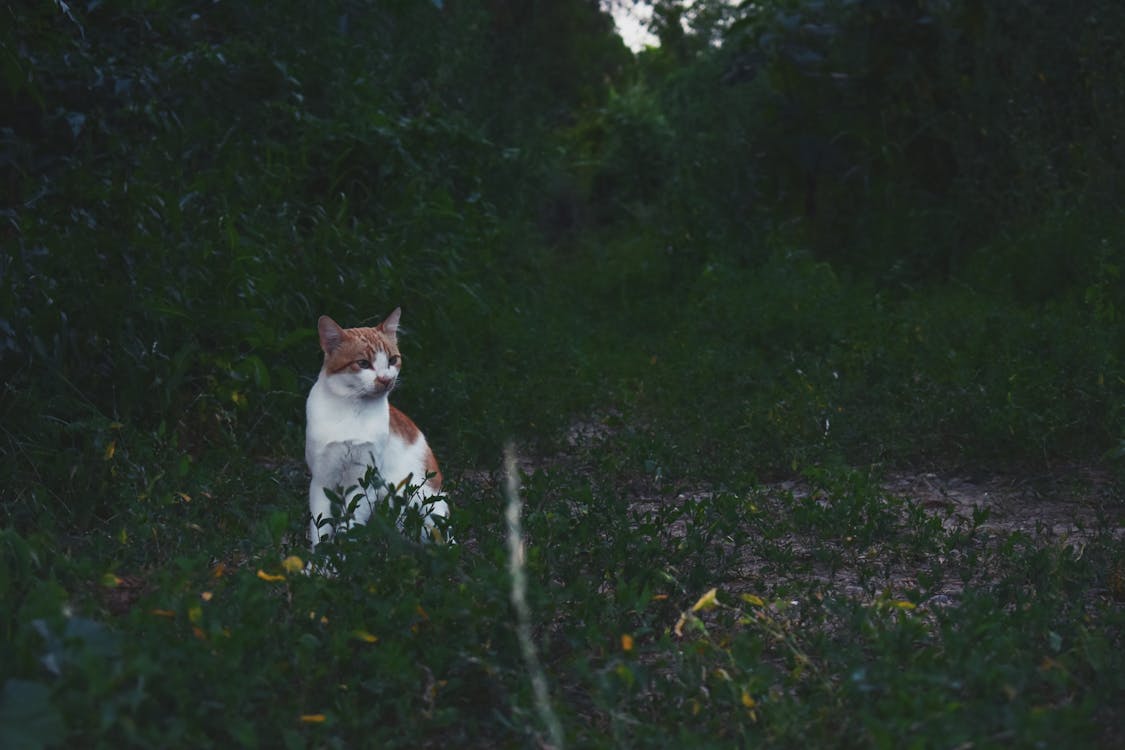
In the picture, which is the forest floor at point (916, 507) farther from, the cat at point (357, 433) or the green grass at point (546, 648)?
the cat at point (357, 433)

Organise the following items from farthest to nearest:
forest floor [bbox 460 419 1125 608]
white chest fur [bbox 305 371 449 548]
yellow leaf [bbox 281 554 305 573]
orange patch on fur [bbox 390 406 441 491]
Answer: orange patch on fur [bbox 390 406 441 491] < white chest fur [bbox 305 371 449 548] < forest floor [bbox 460 419 1125 608] < yellow leaf [bbox 281 554 305 573]

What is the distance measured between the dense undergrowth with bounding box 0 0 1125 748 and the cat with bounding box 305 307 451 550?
0.17 m

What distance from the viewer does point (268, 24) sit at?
6.46 m

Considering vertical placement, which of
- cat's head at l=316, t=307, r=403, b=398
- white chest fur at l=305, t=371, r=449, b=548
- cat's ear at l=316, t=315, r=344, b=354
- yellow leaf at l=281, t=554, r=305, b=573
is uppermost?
cat's ear at l=316, t=315, r=344, b=354

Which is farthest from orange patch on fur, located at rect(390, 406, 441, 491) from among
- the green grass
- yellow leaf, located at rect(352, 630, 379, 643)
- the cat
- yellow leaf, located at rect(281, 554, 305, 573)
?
yellow leaf, located at rect(352, 630, 379, 643)

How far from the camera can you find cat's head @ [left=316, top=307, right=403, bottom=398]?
360 centimetres

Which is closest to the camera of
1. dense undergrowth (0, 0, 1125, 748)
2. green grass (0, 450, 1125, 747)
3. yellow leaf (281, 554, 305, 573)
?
green grass (0, 450, 1125, 747)

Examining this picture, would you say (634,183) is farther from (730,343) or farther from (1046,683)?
(1046,683)

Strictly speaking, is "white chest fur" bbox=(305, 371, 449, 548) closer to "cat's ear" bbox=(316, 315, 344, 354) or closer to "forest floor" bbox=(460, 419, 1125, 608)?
"cat's ear" bbox=(316, 315, 344, 354)

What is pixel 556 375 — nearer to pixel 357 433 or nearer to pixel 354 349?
pixel 354 349

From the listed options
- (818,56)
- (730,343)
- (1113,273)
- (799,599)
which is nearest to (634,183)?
(818,56)

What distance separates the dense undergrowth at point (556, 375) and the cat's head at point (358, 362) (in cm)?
41

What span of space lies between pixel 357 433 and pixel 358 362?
25 centimetres

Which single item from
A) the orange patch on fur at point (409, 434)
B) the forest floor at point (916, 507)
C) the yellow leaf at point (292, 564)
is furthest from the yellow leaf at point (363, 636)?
the orange patch on fur at point (409, 434)
